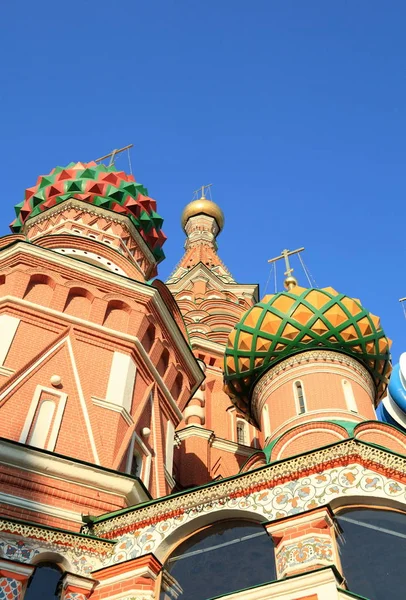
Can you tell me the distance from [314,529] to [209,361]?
14.1m

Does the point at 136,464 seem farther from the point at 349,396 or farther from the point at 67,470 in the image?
the point at 349,396

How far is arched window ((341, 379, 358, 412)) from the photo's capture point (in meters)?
12.2

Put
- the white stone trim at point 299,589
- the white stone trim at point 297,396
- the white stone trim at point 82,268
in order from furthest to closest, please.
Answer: the white stone trim at point 297,396 < the white stone trim at point 82,268 < the white stone trim at point 299,589

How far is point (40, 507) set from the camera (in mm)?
7855

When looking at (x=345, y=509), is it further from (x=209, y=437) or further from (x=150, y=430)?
(x=209, y=437)

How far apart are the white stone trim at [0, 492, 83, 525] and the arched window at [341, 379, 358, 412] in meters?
5.89

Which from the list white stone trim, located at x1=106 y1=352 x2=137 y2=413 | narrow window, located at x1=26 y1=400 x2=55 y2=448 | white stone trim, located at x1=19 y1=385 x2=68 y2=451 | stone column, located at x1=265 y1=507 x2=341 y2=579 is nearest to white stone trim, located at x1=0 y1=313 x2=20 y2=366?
white stone trim, located at x1=19 y1=385 x2=68 y2=451

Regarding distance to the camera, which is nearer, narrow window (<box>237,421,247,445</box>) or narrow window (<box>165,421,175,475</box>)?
narrow window (<box>165,421,175,475</box>)

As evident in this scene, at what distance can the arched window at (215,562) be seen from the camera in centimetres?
694

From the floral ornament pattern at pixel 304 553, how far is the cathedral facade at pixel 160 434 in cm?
1

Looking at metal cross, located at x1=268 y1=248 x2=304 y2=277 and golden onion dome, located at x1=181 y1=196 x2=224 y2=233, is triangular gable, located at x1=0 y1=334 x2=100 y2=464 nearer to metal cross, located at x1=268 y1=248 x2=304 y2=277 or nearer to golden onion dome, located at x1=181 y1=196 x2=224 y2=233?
metal cross, located at x1=268 y1=248 x2=304 y2=277

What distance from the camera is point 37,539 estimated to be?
7.04 m

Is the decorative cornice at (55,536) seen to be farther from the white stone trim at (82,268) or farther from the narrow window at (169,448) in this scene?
the white stone trim at (82,268)

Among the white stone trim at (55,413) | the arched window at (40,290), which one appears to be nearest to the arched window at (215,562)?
the white stone trim at (55,413)
